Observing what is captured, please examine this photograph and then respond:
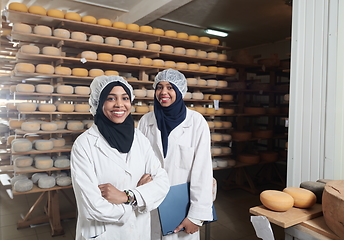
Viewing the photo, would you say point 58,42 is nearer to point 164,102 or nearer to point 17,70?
point 17,70

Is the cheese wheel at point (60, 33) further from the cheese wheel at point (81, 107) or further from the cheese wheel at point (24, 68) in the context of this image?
the cheese wheel at point (81, 107)

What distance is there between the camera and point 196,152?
180cm

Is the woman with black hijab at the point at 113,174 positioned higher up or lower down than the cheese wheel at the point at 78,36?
lower down

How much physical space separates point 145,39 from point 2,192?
3.13m

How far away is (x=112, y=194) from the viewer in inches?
49.0

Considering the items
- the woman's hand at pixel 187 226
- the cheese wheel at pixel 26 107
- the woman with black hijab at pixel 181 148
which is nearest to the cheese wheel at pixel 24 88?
the cheese wheel at pixel 26 107

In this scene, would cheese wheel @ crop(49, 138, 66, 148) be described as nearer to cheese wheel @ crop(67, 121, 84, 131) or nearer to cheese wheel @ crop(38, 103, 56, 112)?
cheese wheel @ crop(67, 121, 84, 131)

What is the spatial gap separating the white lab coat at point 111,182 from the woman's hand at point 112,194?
22 millimetres

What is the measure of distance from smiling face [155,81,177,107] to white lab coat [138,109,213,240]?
15cm

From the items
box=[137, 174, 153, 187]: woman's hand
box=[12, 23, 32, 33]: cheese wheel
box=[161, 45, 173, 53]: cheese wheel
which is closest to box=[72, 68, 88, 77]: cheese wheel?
Result: box=[12, 23, 32, 33]: cheese wheel

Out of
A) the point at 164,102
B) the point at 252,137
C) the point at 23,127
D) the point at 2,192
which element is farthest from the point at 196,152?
the point at 2,192

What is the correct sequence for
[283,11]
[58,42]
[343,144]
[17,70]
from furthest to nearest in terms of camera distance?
[283,11]
[58,42]
[17,70]
[343,144]

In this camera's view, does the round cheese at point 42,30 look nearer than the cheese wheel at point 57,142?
Yes

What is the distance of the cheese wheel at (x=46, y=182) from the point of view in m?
3.09
